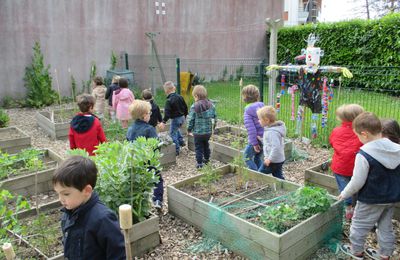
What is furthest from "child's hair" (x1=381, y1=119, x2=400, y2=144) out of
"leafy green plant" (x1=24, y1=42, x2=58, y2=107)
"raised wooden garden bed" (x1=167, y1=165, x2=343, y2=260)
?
→ "leafy green plant" (x1=24, y1=42, x2=58, y2=107)

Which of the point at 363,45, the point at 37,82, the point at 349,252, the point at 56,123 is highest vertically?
the point at 363,45

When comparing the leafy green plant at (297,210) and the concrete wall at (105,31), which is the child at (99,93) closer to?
the concrete wall at (105,31)

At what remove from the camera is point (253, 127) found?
5.52 meters

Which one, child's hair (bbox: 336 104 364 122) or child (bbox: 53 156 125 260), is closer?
child (bbox: 53 156 125 260)

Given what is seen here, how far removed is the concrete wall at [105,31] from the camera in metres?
12.0

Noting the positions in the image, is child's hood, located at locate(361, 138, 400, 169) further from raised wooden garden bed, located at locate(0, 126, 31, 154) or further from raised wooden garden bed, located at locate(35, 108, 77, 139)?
raised wooden garden bed, located at locate(35, 108, 77, 139)

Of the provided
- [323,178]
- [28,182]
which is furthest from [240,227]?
[28,182]

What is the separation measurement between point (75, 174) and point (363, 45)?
48.6ft

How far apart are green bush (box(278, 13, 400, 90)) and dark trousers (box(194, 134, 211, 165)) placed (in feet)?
26.8

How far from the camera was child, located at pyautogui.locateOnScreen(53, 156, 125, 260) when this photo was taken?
2.15 metres

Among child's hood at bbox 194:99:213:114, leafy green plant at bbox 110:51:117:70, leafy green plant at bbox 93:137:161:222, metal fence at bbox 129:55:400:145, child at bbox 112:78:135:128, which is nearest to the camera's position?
leafy green plant at bbox 93:137:161:222

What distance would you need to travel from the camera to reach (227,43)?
18.1 meters

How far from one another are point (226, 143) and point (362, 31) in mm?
10319

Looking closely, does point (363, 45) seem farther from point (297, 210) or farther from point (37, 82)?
point (297, 210)
